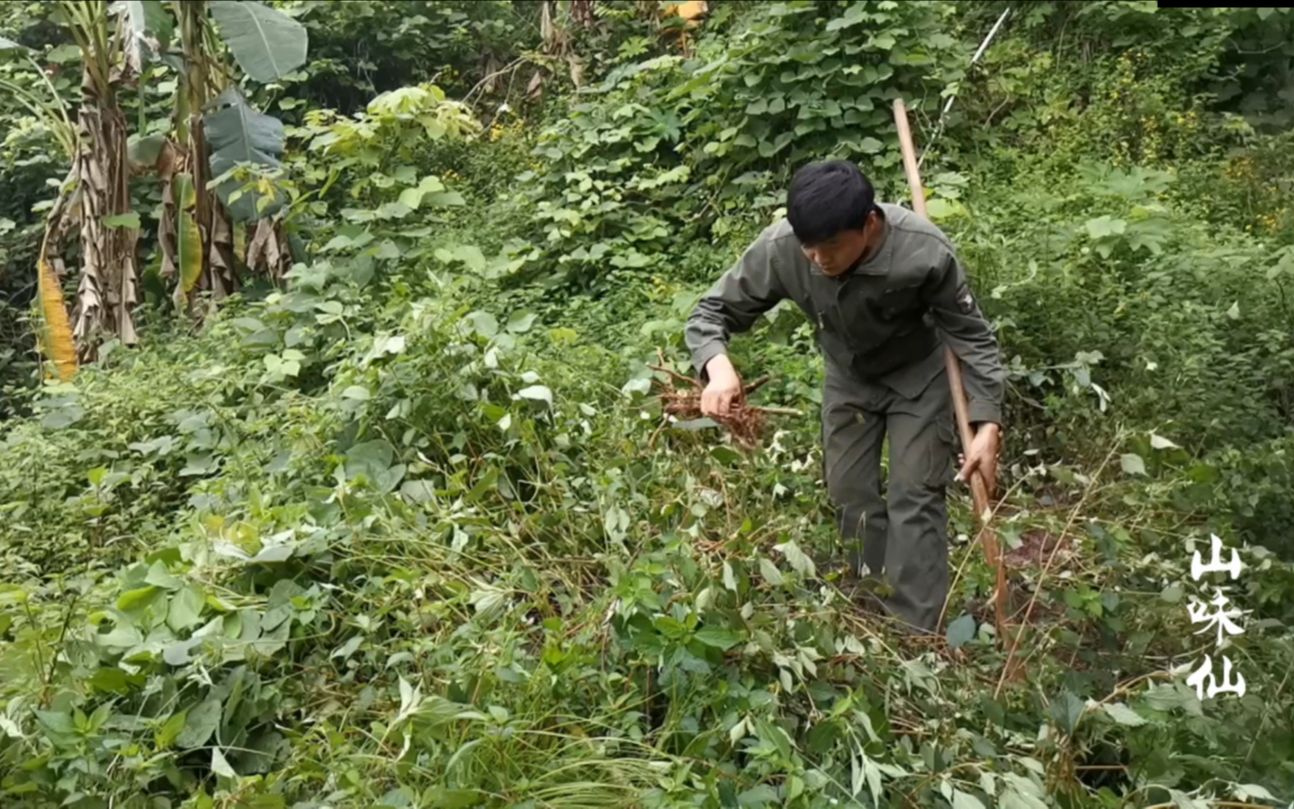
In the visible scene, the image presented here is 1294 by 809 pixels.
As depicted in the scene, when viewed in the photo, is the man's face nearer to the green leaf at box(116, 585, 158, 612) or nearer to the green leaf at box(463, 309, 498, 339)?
the green leaf at box(463, 309, 498, 339)

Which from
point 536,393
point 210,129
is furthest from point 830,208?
point 210,129

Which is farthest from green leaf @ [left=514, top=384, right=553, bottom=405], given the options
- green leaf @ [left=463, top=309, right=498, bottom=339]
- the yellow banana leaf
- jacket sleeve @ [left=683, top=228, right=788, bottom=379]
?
the yellow banana leaf

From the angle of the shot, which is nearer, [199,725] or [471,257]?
[199,725]

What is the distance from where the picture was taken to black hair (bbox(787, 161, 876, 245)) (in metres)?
2.68

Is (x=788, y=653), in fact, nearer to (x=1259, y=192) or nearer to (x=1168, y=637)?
(x=1168, y=637)

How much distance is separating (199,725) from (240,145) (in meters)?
4.15

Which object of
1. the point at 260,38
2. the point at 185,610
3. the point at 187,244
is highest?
the point at 260,38

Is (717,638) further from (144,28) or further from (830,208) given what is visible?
(144,28)

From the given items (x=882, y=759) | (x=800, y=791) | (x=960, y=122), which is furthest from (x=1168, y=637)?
(x=960, y=122)

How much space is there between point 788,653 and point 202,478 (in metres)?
2.65

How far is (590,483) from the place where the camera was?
3.40 m

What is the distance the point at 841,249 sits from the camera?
279cm

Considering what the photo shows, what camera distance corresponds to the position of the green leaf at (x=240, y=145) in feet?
19.2

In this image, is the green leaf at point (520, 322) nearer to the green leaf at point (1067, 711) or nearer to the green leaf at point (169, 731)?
the green leaf at point (169, 731)
